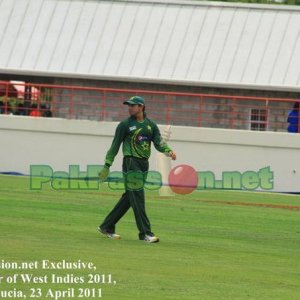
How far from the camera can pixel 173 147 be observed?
33.7 metres

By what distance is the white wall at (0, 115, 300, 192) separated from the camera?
33.1 metres

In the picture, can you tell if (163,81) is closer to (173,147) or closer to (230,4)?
(230,4)

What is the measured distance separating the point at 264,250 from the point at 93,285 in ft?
16.2

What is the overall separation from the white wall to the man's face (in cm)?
1580

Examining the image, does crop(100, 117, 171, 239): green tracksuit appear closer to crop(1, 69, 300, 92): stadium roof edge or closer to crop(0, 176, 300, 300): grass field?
crop(0, 176, 300, 300): grass field

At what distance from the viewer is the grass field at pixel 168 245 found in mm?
13742

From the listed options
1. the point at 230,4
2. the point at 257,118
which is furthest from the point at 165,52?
the point at 257,118

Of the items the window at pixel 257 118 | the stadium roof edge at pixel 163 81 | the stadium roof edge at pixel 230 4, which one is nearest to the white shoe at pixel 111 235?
the window at pixel 257 118

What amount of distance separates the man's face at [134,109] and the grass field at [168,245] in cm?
182

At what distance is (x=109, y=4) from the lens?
40344 mm

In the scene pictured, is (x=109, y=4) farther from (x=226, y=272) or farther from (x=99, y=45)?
(x=226, y=272)

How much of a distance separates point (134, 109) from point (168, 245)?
77.5 inches

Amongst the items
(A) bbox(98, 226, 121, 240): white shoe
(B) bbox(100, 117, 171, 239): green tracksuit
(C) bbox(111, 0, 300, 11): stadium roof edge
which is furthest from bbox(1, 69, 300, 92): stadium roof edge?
(B) bbox(100, 117, 171, 239): green tracksuit

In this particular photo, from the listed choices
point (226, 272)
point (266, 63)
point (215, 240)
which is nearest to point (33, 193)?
point (215, 240)
